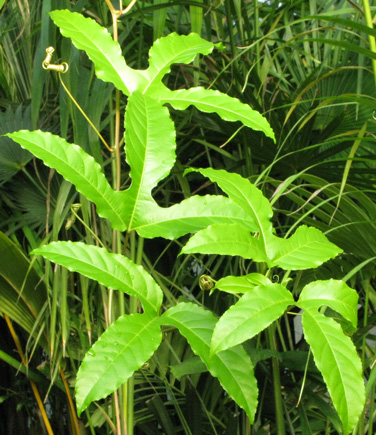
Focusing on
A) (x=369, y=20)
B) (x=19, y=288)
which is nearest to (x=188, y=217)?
(x=369, y=20)

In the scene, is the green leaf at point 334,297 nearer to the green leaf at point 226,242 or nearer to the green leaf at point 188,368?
the green leaf at point 226,242

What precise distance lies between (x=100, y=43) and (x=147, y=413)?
679mm

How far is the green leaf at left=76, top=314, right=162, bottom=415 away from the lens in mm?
312

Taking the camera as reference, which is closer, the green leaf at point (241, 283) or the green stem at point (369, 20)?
the green leaf at point (241, 283)

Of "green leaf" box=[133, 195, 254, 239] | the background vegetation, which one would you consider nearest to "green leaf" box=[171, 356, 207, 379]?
the background vegetation

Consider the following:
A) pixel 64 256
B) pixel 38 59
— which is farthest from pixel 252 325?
pixel 38 59

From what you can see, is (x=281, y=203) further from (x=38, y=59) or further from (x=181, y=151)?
(x=38, y=59)

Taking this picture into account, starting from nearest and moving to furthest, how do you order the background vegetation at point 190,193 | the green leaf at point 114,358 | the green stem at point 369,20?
the green leaf at point 114,358 → the green stem at point 369,20 → the background vegetation at point 190,193

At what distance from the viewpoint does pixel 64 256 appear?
1.16ft

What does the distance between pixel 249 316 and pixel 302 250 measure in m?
0.07

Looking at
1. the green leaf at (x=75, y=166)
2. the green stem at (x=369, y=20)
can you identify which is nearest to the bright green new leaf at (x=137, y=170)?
→ the green leaf at (x=75, y=166)

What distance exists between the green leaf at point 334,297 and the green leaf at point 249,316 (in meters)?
0.02

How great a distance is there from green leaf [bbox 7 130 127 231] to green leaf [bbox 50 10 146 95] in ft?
0.20

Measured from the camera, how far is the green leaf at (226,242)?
357mm
